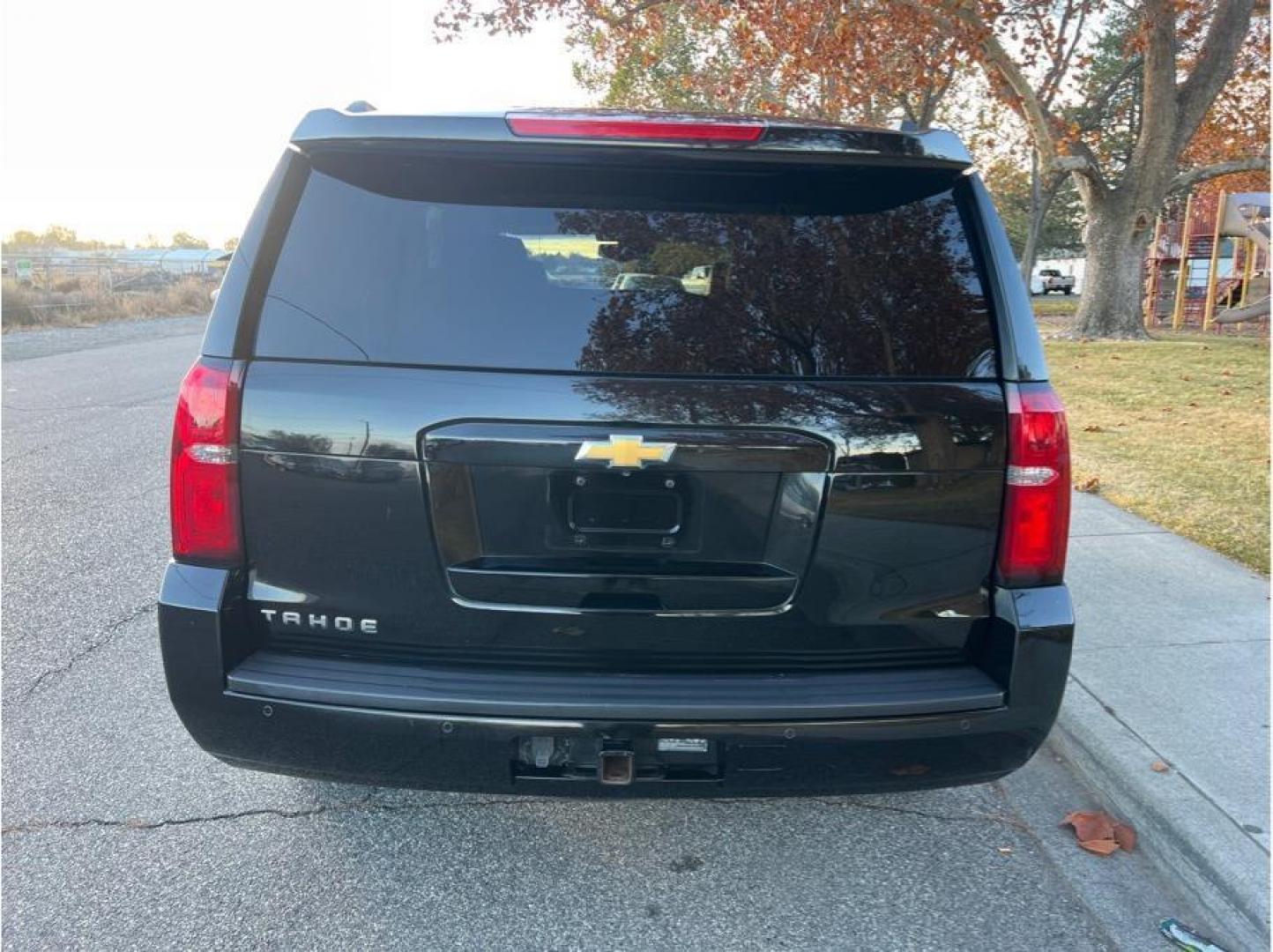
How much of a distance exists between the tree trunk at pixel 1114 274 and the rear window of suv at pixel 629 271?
17315 mm

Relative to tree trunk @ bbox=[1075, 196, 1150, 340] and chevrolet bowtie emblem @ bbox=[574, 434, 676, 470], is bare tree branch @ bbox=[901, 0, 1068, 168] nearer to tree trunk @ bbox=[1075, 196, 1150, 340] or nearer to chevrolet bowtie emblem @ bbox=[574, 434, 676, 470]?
tree trunk @ bbox=[1075, 196, 1150, 340]

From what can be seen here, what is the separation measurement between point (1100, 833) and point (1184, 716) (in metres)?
0.79

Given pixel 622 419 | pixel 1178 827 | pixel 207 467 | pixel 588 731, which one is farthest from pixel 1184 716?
pixel 207 467

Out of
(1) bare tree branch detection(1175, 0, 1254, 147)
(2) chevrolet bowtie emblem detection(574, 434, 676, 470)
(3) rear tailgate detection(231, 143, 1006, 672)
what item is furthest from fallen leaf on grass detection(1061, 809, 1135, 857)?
(1) bare tree branch detection(1175, 0, 1254, 147)

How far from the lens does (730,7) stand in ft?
52.4

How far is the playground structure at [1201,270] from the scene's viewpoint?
20.5m

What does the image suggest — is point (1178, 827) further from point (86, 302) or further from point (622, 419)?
point (86, 302)

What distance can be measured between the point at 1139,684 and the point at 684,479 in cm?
258

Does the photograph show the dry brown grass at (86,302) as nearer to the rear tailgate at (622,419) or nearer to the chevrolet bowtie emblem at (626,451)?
the rear tailgate at (622,419)

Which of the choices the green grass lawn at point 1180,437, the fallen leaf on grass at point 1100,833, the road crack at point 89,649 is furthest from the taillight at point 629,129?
the green grass lawn at point 1180,437

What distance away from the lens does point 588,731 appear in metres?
2.22

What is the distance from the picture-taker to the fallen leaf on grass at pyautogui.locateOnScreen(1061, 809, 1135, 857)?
118 inches

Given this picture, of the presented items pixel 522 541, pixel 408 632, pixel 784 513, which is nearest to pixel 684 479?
pixel 784 513

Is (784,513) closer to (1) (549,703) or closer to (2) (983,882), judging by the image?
(1) (549,703)
